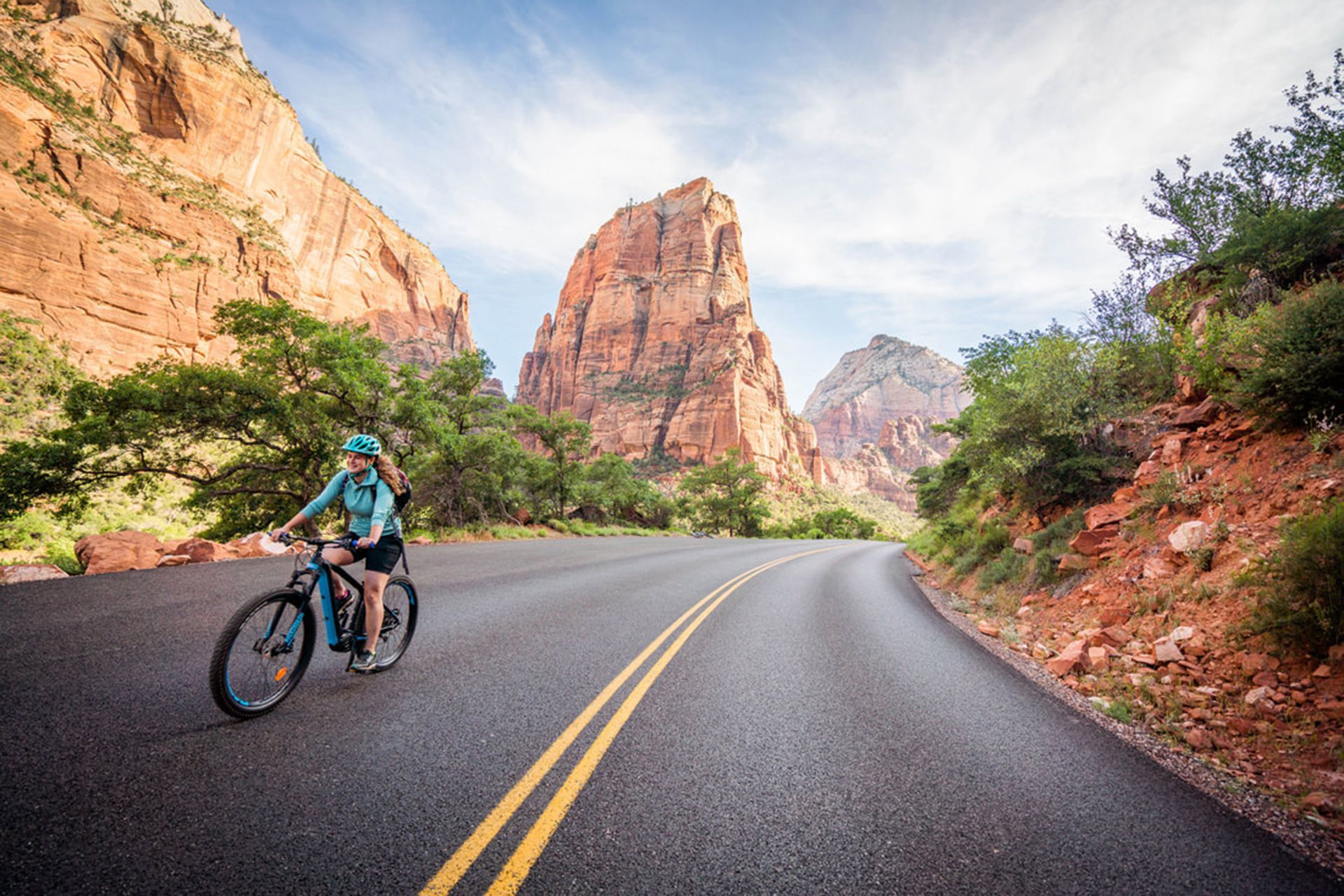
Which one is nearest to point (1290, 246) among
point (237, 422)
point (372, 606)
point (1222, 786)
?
point (1222, 786)

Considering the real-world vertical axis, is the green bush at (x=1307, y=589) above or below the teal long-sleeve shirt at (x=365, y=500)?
below

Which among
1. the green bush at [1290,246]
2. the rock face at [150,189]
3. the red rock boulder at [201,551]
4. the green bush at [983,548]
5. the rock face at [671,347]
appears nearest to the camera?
the red rock boulder at [201,551]

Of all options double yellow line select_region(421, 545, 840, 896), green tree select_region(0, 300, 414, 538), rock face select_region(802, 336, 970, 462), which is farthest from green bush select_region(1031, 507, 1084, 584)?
rock face select_region(802, 336, 970, 462)

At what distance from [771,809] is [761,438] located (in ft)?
247

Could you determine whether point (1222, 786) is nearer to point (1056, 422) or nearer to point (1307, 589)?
point (1307, 589)

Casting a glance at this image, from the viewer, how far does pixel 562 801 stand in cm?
247

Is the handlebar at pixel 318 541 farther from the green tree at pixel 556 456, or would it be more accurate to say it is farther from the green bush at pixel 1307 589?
the green tree at pixel 556 456

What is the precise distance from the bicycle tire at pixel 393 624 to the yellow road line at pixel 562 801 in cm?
217

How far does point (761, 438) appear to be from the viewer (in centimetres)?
7631

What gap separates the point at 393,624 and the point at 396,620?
0.08 metres

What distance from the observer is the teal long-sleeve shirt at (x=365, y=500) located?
150 inches

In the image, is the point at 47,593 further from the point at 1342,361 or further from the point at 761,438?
the point at 761,438

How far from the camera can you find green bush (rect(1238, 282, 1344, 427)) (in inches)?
211

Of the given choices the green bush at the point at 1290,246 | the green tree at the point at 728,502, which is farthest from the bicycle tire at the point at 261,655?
the green tree at the point at 728,502
